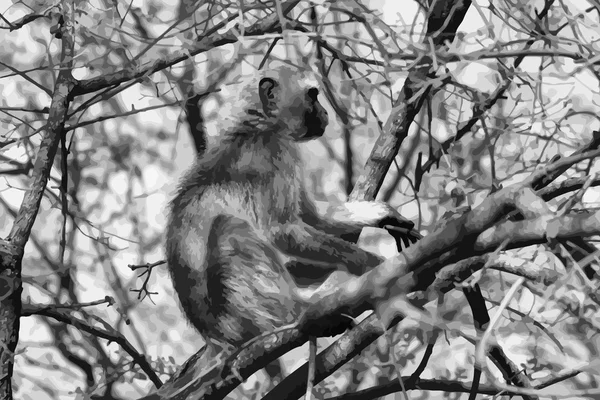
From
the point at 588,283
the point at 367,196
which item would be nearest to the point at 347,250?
the point at 367,196

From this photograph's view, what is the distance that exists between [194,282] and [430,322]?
32.8 inches

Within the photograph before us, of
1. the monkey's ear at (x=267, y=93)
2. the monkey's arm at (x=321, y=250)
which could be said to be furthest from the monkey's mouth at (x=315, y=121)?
the monkey's arm at (x=321, y=250)

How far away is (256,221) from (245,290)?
0.77 feet

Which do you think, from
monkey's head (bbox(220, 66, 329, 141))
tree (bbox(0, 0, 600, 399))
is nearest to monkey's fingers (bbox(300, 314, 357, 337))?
tree (bbox(0, 0, 600, 399))

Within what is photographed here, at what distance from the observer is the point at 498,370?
2.03 metres

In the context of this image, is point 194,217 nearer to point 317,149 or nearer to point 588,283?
point 317,149

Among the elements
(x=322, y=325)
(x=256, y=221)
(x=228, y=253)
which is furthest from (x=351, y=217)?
(x=322, y=325)

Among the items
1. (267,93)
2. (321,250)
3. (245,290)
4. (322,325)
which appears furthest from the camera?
(267,93)

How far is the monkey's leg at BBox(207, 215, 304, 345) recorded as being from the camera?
198 centimetres

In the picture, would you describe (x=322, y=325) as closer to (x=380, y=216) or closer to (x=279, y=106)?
(x=380, y=216)

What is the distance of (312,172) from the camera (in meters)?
2.45

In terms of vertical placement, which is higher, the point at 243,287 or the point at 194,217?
the point at 194,217

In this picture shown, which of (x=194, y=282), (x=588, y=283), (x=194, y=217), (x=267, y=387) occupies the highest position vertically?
(x=194, y=217)

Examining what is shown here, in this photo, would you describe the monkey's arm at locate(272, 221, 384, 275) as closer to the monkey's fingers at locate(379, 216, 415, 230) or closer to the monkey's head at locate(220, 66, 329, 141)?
the monkey's fingers at locate(379, 216, 415, 230)
